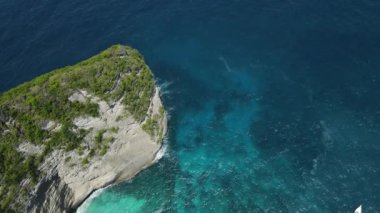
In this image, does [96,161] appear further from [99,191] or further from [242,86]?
[242,86]

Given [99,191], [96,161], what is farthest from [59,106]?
[99,191]

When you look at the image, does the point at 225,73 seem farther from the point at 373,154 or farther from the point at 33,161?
the point at 33,161

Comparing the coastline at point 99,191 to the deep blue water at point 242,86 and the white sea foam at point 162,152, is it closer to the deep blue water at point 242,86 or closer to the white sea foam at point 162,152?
the white sea foam at point 162,152

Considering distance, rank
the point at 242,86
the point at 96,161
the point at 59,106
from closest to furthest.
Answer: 1. the point at 59,106
2. the point at 96,161
3. the point at 242,86

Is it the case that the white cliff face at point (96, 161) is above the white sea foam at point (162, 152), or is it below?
above

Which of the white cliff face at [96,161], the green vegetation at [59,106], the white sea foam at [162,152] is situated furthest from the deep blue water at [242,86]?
the green vegetation at [59,106]

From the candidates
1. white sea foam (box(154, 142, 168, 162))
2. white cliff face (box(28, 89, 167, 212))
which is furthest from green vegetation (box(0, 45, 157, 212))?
white sea foam (box(154, 142, 168, 162))
